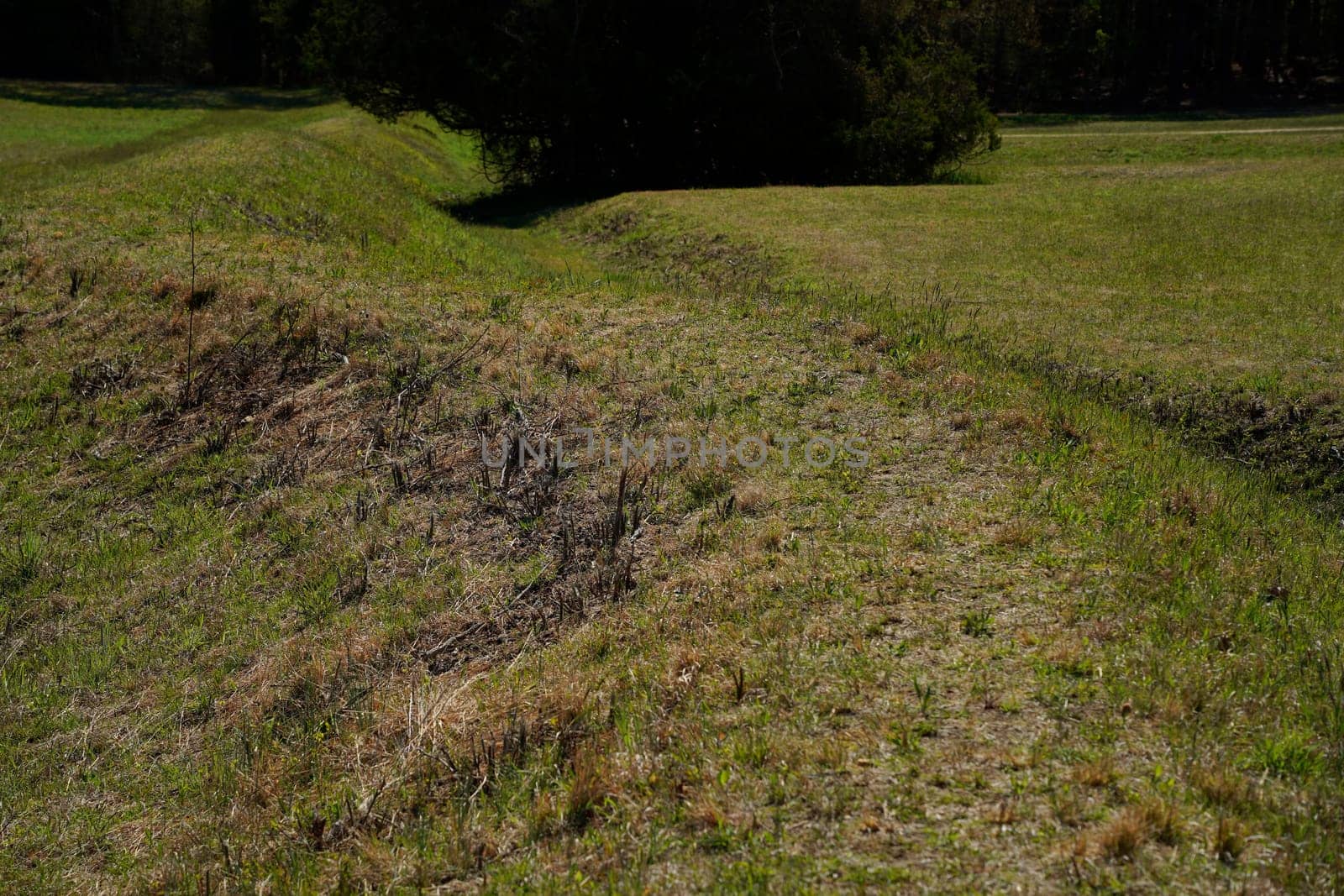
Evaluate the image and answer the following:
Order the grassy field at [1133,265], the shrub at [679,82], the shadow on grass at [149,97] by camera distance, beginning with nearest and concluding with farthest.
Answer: the grassy field at [1133,265]
the shrub at [679,82]
the shadow on grass at [149,97]

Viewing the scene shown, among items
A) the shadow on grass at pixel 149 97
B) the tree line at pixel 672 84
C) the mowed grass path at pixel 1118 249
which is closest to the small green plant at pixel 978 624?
the mowed grass path at pixel 1118 249

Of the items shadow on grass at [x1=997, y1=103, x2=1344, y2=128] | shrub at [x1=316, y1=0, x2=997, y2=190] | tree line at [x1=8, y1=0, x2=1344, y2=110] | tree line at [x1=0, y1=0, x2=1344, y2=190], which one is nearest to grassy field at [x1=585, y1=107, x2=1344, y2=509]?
tree line at [x1=0, y1=0, x2=1344, y2=190]

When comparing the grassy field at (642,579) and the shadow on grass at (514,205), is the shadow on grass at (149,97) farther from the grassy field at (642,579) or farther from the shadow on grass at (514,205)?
the grassy field at (642,579)

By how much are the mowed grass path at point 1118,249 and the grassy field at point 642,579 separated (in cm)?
13

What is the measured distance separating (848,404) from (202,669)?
554 cm

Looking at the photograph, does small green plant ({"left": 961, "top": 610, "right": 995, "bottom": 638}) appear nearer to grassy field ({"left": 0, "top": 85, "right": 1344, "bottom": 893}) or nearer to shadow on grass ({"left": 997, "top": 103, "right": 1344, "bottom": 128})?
grassy field ({"left": 0, "top": 85, "right": 1344, "bottom": 893})

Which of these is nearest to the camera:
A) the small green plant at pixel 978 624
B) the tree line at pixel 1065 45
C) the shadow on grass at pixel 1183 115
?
the small green plant at pixel 978 624

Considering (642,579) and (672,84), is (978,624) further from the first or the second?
(672,84)

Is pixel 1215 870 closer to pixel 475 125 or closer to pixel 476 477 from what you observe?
pixel 476 477

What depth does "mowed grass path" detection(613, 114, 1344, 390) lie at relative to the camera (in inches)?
448

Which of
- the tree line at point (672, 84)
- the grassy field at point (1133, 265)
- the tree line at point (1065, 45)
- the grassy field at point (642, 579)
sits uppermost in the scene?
the tree line at point (1065, 45)

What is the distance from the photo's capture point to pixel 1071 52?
50344 millimetres

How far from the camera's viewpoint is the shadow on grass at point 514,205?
79.6ft

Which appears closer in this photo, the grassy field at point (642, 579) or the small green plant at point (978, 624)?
the grassy field at point (642, 579)
